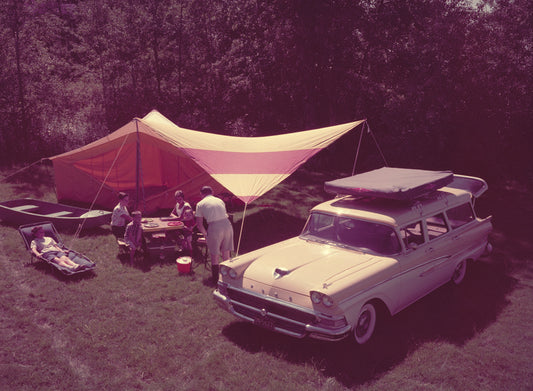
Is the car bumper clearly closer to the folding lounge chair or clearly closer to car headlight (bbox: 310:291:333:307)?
car headlight (bbox: 310:291:333:307)

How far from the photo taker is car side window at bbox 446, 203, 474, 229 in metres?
7.86

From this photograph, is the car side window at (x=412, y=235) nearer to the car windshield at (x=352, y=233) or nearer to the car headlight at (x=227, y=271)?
the car windshield at (x=352, y=233)

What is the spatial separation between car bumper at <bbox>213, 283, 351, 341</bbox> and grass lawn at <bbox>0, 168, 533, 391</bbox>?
0.44m

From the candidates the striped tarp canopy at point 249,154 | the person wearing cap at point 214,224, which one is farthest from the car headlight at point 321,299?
the striped tarp canopy at point 249,154

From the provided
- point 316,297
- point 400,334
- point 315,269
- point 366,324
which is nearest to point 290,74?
point 315,269

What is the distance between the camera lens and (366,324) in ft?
20.3

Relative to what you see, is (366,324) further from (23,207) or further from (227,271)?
(23,207)

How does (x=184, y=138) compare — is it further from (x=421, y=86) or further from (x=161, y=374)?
(x=421, y=86)

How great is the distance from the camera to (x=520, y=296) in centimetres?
805

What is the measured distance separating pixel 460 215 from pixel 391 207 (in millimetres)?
1955

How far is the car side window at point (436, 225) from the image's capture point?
7.40m

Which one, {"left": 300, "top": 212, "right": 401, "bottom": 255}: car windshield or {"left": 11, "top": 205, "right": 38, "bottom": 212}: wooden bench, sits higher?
{"left": 300, "top": 212, "right": 401, "bottom": 255}: car windshield

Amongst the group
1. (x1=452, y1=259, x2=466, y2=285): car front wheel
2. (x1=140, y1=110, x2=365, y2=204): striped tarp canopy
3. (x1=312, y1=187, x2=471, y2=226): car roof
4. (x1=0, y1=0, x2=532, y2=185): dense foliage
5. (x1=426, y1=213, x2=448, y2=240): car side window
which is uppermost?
(x1=0, y1=0, x2=532, y2=185): dense foliage

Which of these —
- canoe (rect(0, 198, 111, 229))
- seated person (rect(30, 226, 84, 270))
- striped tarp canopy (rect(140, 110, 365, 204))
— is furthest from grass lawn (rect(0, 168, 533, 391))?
striped tarp canopy (rect(140, 110, 365, 204))
